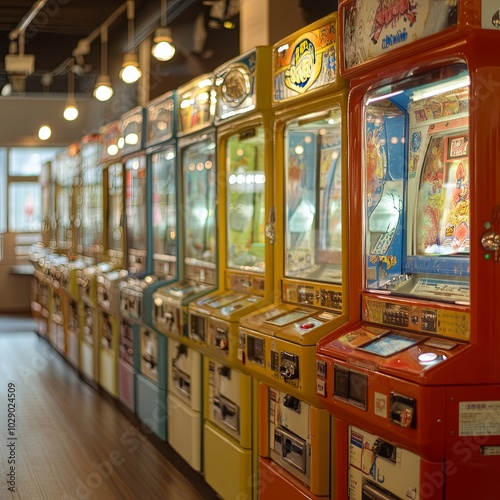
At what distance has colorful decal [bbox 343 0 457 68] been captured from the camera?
2.21 meters

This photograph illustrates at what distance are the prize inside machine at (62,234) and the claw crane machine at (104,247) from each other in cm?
76

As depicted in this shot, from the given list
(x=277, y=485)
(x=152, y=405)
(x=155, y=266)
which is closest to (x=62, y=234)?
(x=155, y=266)

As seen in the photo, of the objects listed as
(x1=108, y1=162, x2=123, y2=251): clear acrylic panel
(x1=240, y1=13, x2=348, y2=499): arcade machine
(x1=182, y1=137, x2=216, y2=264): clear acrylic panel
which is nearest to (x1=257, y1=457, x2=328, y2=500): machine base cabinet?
(x1=240, y1=13, x2=348, y2=499): arcade machine

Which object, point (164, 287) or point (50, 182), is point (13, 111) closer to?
point (50, 182)

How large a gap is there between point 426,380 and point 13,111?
33.4 feet

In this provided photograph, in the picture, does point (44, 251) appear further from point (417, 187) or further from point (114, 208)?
point (417, 187)

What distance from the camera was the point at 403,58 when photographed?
2379mm

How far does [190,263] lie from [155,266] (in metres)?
0.76

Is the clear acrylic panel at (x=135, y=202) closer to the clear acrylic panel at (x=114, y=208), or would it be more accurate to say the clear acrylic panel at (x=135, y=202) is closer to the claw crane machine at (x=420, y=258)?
the clear acrylic panel at (x=114, y=208)

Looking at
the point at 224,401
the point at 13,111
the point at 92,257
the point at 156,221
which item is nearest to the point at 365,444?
the point at 224,401

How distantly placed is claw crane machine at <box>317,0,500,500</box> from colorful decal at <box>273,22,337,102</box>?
0.75 feet

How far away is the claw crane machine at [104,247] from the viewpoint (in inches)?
250

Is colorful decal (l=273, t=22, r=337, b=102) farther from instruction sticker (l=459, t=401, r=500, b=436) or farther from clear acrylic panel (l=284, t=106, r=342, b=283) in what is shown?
instruction sticker (l=459, t=401, r=500, b=436)

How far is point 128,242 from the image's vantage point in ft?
20.1
